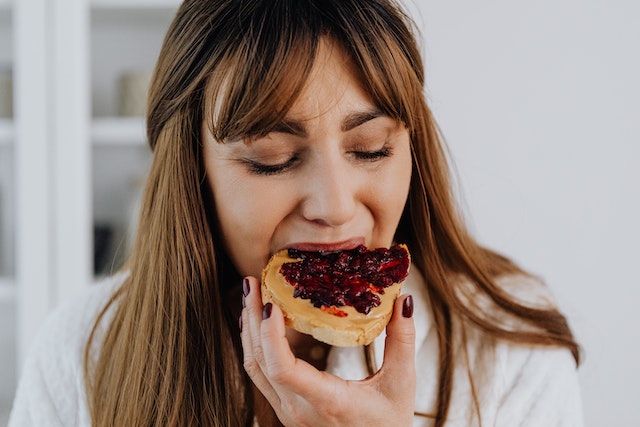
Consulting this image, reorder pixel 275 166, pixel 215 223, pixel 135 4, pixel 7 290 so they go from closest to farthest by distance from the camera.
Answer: pixel 275 166
pixel 215 223
pixel 135 4
pixel 7 290

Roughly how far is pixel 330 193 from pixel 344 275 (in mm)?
161

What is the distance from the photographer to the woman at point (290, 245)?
3.70ft

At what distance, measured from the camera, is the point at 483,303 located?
1518 millimetres

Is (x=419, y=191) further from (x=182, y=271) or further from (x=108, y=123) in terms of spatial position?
(x=108, y=123)

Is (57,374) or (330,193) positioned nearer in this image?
(330,193)

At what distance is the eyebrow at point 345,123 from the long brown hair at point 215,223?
18 millimetres

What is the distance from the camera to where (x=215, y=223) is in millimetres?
1357

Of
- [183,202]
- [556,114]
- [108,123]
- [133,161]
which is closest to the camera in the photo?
[183,202]

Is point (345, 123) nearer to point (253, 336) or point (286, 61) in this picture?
point (286, 61)

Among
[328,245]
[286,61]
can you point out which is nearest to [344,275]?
[328,245]

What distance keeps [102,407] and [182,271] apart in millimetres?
368

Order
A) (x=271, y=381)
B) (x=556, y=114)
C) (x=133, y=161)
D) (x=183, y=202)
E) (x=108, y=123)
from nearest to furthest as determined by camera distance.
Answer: (x=271, y=381), (x=183, y=202), (x=556, y=114), (x=108, y=123), (x=133, y=161)

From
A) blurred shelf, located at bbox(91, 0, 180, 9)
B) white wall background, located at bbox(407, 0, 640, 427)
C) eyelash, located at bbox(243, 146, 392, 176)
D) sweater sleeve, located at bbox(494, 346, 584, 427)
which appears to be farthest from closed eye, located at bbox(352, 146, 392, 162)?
blurred shelf, located at bbox(91, 0, 180, 9)

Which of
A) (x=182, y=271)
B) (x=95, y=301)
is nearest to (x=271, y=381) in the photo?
(x=182, y=271)
